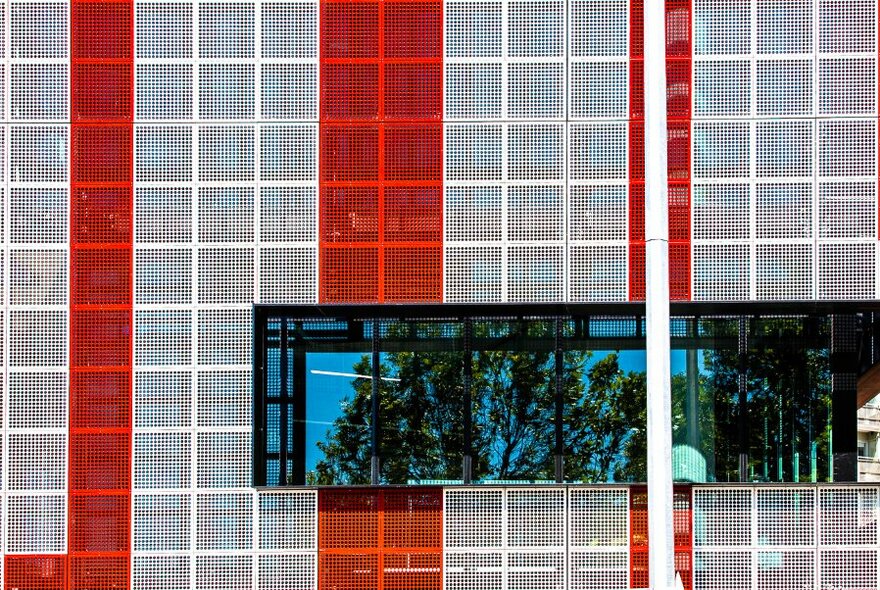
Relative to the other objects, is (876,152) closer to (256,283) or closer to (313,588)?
(256,283)

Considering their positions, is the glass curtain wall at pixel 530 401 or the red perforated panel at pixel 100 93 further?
the red perforated panel at pixel 100 93

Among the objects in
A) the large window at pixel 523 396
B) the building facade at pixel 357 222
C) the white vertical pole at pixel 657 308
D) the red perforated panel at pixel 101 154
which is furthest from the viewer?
the red perforated panel at pixel 101 154

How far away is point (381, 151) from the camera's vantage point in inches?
434

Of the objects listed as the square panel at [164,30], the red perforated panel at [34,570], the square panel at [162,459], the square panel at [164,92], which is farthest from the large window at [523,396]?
the square panel at [164,30]

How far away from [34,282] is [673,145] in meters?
8.63

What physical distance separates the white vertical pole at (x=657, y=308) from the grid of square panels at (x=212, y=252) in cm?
430

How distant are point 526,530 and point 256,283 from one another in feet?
15.7

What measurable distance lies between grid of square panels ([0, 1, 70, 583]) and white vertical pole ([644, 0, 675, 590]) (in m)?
7.48

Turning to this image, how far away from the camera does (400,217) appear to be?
36.1ft

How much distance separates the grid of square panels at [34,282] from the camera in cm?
1089

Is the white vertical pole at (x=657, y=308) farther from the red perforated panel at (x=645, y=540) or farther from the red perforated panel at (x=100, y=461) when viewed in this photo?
the red perforated panel at (x=100, y=461)

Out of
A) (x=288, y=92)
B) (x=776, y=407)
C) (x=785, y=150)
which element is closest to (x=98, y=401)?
(x=288, y=92)

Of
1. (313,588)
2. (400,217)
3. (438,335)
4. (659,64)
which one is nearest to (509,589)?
(313,588)

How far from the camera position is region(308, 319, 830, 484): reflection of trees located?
35.3 ft
